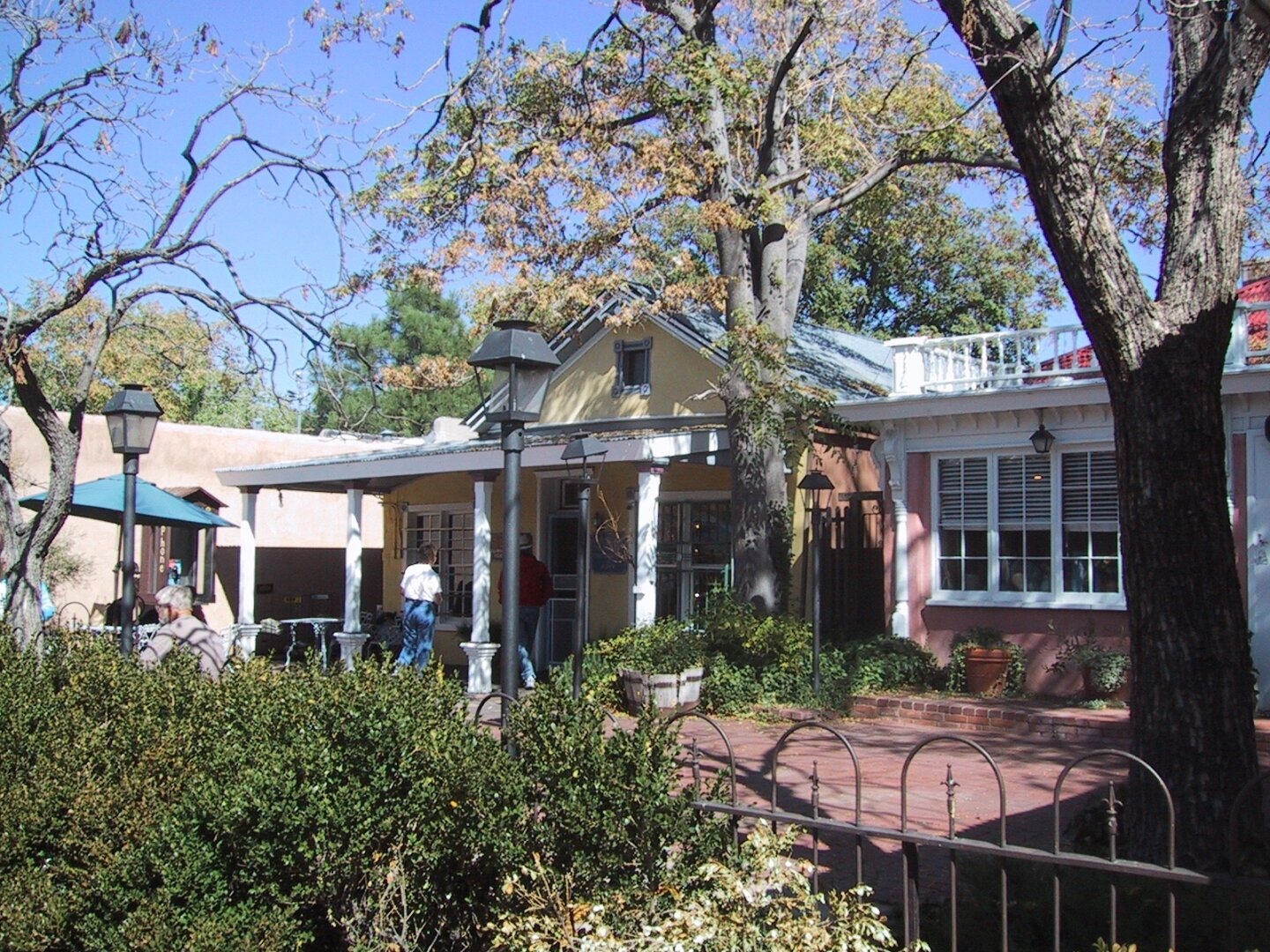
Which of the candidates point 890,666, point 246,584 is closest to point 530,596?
point 890,666

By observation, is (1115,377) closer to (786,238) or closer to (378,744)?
(378,744)

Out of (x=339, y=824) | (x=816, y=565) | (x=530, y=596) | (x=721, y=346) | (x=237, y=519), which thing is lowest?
(x=339, y=824)

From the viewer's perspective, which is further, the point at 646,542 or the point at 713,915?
the point at 646,542

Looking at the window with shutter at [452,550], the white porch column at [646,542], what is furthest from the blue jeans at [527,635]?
the window with shutter at [452,550]

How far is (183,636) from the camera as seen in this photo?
7.90 meters

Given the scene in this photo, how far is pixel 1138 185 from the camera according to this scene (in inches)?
533

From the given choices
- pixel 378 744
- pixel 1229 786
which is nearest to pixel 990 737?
pixel 1229 786

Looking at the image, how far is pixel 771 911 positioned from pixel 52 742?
360 centimetres

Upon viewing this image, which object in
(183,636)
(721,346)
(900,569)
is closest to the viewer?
(183,636)

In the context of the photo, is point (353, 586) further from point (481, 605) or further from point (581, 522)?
point (581, 522)

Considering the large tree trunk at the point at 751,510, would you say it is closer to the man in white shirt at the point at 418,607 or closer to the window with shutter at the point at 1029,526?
the window with shutter at the point at 1029,526

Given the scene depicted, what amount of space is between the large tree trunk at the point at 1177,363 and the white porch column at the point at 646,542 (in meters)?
8.19

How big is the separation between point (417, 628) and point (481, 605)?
807mm

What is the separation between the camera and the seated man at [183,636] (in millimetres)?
7770
